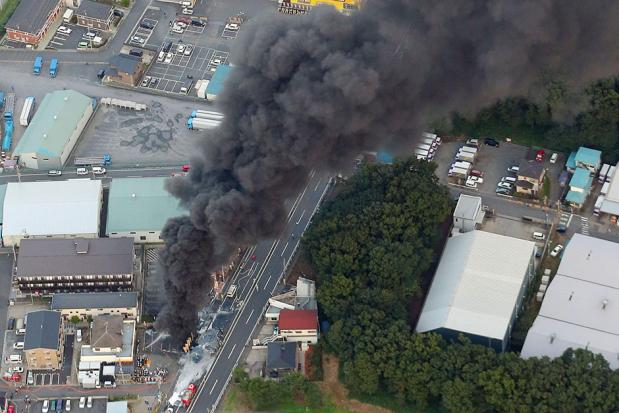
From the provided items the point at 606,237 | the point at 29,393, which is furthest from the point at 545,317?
the point at 29,393

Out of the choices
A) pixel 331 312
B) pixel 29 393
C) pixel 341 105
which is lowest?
pixel 29 393

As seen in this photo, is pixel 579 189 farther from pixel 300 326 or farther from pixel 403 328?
pixel 300 326

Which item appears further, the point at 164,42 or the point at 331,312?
the point at 164,42

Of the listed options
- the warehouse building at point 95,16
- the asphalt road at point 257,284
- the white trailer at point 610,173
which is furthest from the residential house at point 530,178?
the warehouse building at point 95,16

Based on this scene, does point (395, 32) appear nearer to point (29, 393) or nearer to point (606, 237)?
point (606, 237)

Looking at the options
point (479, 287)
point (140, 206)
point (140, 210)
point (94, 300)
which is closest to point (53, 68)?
point (140, 206)

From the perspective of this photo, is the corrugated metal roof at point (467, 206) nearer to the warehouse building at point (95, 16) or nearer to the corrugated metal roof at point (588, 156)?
the corrugated metal roof at point (588, 156)

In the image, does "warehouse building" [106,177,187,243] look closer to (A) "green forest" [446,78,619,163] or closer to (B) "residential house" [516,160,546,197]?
(A) "green forest" [446,78,619,163]
